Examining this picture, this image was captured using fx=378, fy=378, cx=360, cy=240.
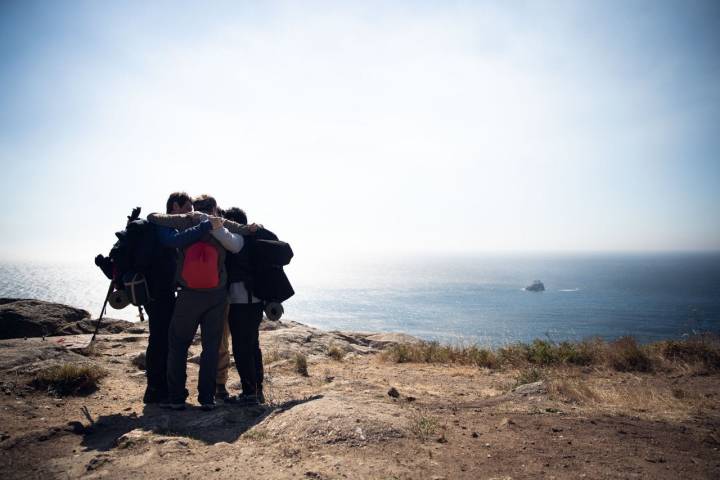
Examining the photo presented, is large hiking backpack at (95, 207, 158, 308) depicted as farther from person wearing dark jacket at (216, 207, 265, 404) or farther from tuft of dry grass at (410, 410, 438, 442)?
tuft of dry grass at (410, 410, 438, 442)

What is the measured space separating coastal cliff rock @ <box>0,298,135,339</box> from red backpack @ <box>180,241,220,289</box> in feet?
23.8

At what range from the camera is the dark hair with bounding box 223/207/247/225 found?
5098 millimetres

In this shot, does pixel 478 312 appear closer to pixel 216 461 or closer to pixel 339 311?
pixel 339 311

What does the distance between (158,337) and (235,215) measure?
1.81 metres

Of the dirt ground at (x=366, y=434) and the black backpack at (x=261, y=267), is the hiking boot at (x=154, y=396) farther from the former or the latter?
the black backpack at (x=261, y=267)

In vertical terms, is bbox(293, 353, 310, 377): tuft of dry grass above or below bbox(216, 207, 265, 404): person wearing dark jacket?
below

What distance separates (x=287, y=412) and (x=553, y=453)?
102 inches

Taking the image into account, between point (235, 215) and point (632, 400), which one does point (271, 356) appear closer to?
point (235, 215)

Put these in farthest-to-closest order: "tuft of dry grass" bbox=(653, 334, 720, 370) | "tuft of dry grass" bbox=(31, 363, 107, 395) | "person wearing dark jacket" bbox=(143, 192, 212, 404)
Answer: "tuft of dry grass" bbox=(653, 334, 720, 370)
"tuft of dry grass" bbox=(31, 363, 107, 395)
"person wearing dark jacket" bbox=(143, 192, 212, 404)

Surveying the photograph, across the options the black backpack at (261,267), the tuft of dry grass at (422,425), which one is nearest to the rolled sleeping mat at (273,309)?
the black backpack at (261,267)

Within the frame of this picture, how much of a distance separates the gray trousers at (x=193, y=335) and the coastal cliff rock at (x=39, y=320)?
22.1ft

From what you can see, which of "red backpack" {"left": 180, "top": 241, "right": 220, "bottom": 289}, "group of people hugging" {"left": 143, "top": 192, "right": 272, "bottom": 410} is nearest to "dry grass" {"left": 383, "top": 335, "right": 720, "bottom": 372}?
"group of people hugging" {"left": 143, "top": 192, "right": 272, "bottom": 410}

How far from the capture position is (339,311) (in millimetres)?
78500

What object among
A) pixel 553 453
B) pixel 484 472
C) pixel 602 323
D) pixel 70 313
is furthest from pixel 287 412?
pixel 602 323
